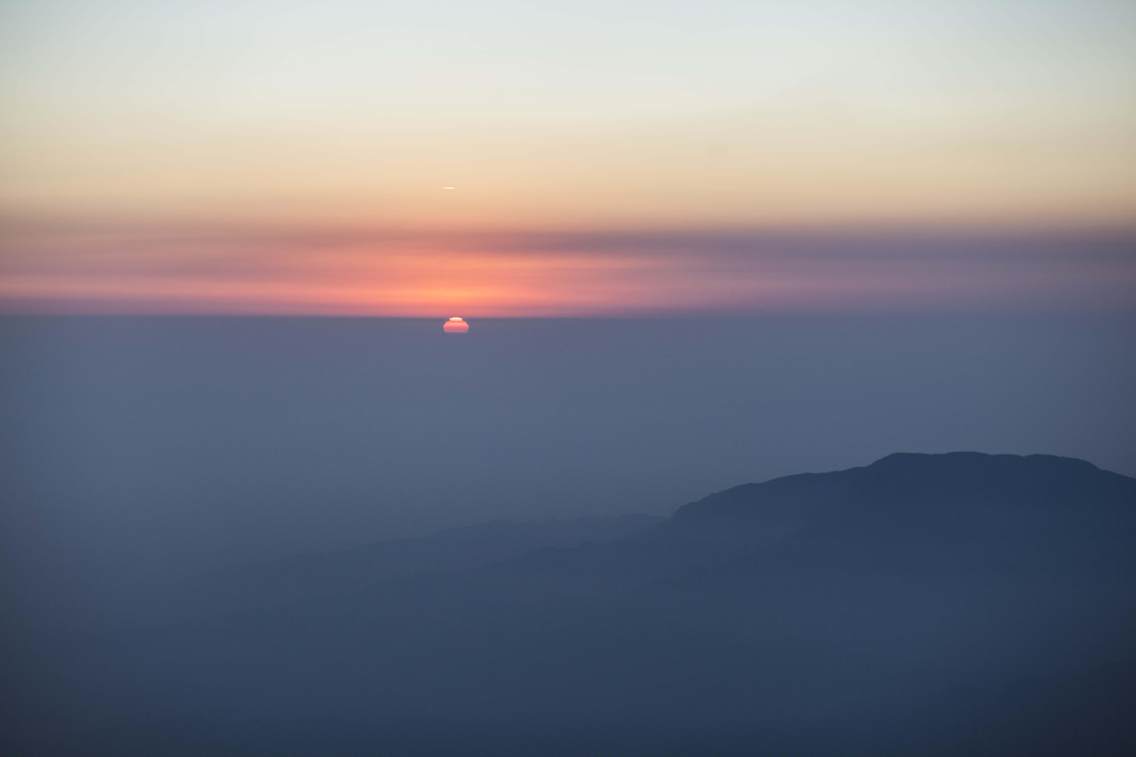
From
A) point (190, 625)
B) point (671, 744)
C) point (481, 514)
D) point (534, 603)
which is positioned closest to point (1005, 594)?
point (671, 744)

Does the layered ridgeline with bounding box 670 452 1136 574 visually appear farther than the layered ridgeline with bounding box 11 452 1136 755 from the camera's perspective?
Yes

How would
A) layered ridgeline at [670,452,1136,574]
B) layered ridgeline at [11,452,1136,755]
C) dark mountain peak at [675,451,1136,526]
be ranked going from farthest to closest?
dark mountain peak at [675,451,1136,526] < layered ridgeline at [670,452,1136,574] < layered ridgeline at [11,452,1136,755]

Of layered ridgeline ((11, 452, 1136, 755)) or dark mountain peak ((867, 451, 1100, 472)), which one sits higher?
dark mountain peak ((867, 451, 1100, 472))

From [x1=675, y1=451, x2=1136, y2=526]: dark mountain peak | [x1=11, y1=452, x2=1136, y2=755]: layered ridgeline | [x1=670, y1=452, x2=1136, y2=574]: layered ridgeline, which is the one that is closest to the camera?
[x1=11, y1=452, x2=1136, y2=755]: layered ridgeline

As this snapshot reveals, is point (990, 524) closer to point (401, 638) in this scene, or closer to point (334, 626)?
point (401, 638)

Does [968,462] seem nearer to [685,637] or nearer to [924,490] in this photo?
[924,490]
